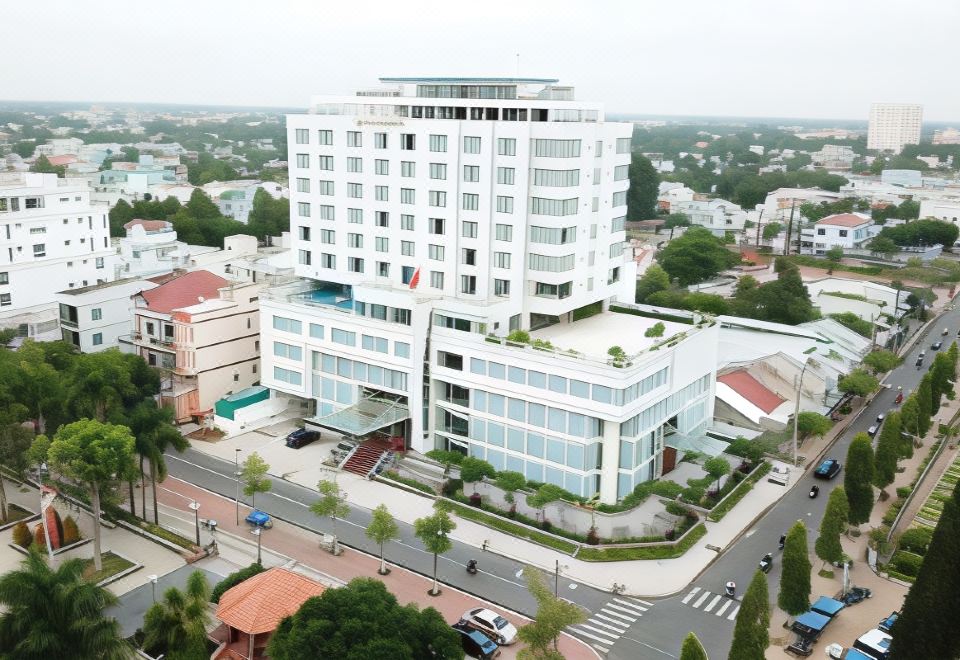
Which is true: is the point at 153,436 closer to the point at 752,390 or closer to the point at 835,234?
the point at 752,390

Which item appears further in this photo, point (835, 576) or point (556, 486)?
point (556, 486)

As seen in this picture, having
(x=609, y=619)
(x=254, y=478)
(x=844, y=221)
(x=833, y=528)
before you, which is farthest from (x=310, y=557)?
(x=844, y=221)

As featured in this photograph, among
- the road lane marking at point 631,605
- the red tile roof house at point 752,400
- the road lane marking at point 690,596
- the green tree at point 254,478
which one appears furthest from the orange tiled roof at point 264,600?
the red tile roof house at point 752,400

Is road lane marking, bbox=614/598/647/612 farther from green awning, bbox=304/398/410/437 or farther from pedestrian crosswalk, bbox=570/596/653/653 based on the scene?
green awning, bbox=304/398/410/437

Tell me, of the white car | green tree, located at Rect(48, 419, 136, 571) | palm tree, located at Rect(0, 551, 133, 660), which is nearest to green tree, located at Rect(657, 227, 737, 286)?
the white car

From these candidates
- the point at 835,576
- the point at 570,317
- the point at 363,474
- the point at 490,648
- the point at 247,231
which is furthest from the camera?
the point at 247,231

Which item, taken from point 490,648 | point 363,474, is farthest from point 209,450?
point 490,648

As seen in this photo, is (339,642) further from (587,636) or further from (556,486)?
(556,486)
